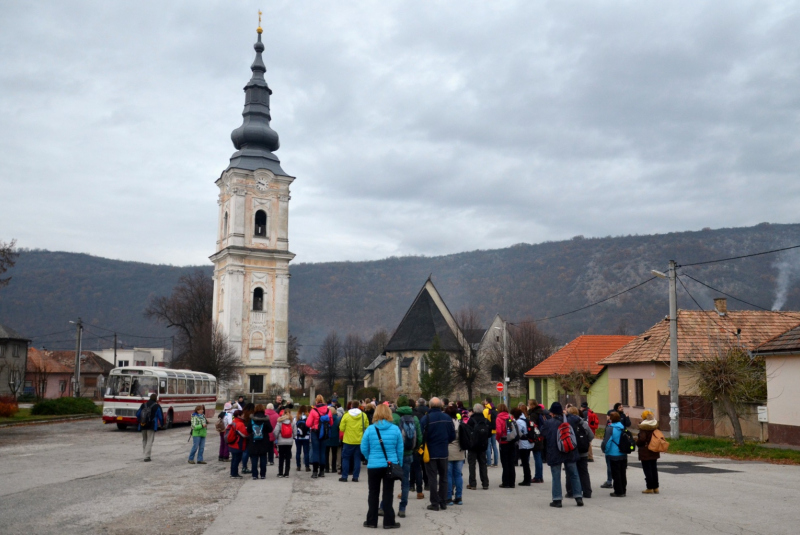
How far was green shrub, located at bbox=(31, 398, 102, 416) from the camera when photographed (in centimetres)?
3922

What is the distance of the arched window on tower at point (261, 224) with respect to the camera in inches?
2418

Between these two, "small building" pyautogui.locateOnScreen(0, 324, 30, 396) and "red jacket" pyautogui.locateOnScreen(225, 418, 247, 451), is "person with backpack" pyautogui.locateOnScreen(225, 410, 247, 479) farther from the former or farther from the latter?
"small building" pyautogui.locateOnScreen(0, 324, 30, 396)

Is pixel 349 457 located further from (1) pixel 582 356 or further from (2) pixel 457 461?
(1) pixel 582 356

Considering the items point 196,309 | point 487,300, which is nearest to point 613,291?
point 487,300

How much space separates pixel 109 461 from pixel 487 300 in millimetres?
137544

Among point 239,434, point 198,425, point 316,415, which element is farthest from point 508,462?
point 198,425

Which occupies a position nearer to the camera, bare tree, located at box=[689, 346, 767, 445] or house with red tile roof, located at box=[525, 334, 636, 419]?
bare tree, located at box=[689, 346, 767, 445]

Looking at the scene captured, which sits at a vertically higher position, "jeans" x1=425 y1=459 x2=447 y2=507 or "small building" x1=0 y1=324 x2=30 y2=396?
"small building" x1=0 y1=324 x2=30 y2=396

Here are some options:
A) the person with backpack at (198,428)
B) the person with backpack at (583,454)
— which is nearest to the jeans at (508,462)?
the person with backpack at (583,454)

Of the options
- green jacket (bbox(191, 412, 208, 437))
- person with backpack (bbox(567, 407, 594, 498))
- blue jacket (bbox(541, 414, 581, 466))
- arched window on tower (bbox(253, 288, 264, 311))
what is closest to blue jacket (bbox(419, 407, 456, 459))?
→ blue jacket (bbox(541, 414, 581, 466))

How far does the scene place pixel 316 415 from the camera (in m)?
15.8

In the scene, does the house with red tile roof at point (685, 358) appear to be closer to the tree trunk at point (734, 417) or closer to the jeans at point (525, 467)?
the tree trunk at point (734, 417)

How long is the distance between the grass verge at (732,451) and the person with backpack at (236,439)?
13.5 metres

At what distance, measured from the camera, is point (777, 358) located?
74.9ft
